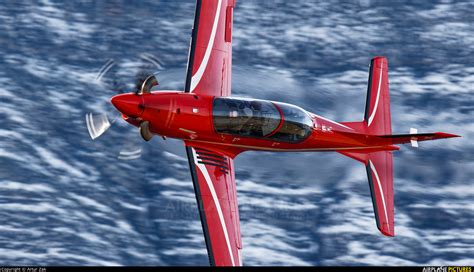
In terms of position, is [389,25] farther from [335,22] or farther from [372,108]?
[372,108]

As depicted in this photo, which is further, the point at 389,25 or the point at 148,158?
the point at 389,25

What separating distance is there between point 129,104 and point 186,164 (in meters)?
6.75

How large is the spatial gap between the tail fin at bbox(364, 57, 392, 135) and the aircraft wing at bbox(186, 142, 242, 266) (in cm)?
603

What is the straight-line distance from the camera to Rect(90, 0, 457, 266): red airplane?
104 ft

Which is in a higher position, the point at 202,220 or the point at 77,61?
the point at 77,61

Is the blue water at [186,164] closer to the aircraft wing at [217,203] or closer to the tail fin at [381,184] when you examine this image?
the tail fin at [381,184]

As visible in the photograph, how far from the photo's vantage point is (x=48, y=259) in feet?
119

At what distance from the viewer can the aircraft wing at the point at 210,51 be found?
1313 inches

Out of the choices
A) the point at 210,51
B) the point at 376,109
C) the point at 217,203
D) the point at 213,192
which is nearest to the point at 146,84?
the point at 210,51

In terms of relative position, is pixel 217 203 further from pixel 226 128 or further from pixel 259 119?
pixel 259 119

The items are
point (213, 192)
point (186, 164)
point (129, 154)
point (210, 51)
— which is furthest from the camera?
point (186, 164)

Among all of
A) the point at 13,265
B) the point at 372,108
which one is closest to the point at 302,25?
the point at 372,108

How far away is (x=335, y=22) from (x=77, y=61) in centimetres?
1311

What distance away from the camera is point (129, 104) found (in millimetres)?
31000
